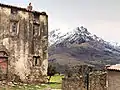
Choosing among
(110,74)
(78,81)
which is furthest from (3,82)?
(110,74)

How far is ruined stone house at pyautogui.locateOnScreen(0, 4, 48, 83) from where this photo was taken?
28.3 m

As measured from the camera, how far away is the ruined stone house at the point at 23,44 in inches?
1116

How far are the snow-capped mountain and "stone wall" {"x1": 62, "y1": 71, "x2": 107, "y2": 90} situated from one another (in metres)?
41.7

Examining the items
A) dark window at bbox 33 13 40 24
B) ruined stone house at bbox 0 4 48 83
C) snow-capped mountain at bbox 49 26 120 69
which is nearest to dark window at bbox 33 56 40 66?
ruined stone house at bbox 0 4 48 83

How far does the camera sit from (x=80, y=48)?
70.8 meters

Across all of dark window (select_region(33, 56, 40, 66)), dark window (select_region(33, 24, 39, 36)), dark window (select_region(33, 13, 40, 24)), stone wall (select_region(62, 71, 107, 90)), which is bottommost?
stone wall (select_region(62, 71, 107, 90))

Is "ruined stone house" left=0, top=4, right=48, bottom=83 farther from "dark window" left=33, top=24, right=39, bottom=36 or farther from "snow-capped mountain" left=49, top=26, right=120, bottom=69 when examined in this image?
"snow-capped mountain" left=49, top=26, right=120, bottom=69

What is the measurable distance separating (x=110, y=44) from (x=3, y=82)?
208 feet

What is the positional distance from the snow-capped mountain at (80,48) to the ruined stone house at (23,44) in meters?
29.0

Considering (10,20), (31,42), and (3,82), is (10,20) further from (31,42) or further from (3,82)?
(3,82)

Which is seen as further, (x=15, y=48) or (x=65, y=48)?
(x=65, y=48)

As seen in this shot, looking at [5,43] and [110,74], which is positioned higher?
[5,43]

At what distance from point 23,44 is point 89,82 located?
14357mm

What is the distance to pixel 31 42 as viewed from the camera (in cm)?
3005
